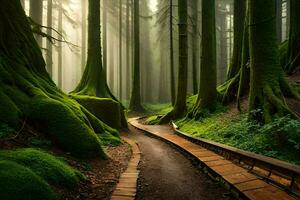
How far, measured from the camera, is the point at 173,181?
19.6 feet

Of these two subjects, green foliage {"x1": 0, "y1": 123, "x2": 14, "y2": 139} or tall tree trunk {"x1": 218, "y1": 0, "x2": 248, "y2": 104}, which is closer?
green foliage {"x1": 0, "y1": 123, "x2": 14, "y2": 139}

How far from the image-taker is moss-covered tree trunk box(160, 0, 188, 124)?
15352mm

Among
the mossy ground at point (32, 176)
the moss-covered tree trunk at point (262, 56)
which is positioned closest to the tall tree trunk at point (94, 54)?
the moss-covered tree trunk at point (262, 56)

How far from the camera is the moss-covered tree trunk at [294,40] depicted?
37.7 feet

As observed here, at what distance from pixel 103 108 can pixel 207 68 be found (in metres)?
5.25

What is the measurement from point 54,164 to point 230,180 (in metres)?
3.18

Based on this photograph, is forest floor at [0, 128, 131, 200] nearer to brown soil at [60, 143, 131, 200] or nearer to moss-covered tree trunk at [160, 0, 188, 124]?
brown soil at [60, 143, 131, 200]

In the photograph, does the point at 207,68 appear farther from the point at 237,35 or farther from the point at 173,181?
the point at 173,181

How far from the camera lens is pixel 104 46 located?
33375mm

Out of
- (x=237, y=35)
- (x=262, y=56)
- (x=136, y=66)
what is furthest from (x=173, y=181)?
(x=136, y=66)

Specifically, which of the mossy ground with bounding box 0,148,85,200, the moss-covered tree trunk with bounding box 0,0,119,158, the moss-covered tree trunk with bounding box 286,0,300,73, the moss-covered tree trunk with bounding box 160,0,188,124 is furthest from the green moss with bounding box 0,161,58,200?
the moss-covered tree trunk with bounding box 160,0,188,124

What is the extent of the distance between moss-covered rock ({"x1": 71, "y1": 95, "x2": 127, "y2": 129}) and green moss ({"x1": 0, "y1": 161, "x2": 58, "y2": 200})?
8.53m

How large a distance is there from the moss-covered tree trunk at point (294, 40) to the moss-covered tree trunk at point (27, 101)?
872 centimetres

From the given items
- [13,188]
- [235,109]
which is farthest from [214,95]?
[13,188]
